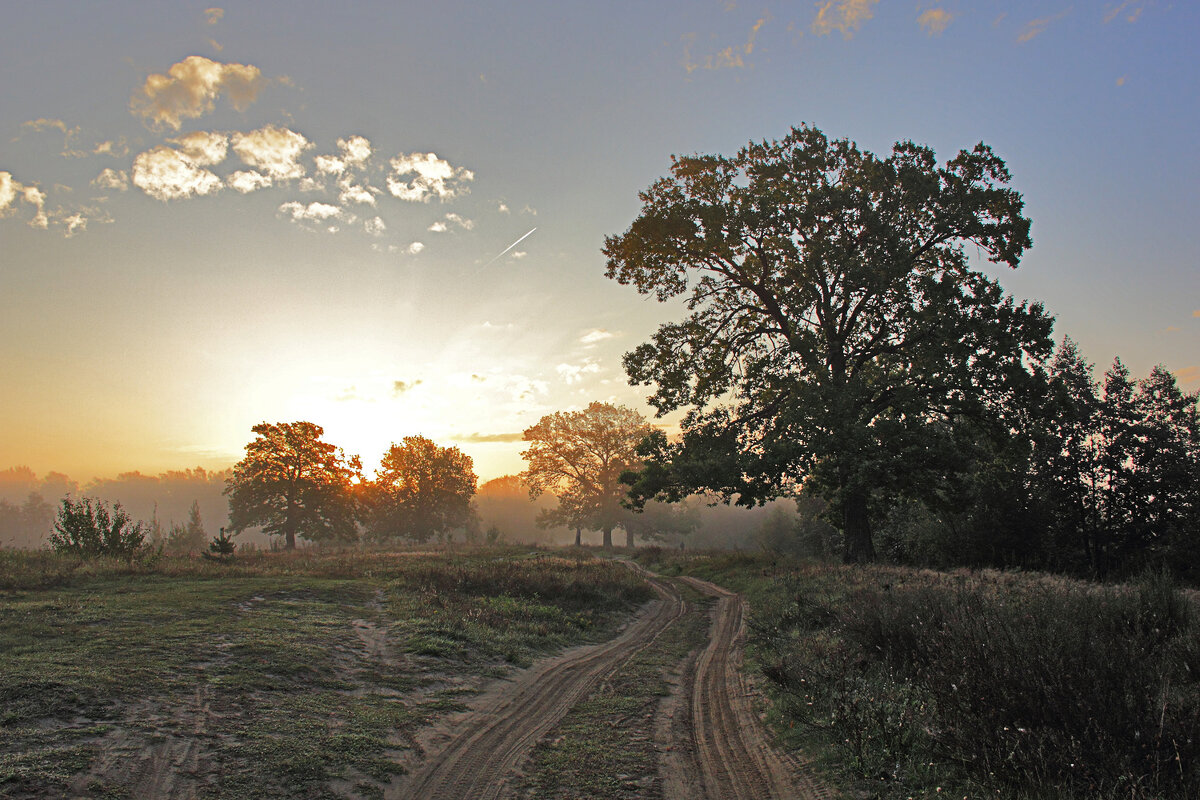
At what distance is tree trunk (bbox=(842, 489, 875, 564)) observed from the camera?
787 inches

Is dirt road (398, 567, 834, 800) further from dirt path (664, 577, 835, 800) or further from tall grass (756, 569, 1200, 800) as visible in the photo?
tall grass (756, 569, 1200, 800)

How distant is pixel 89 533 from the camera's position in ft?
62.1

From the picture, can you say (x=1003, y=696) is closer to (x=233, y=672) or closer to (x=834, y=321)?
(x=233, y=672)

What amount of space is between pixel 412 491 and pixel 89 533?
41213 millimetres

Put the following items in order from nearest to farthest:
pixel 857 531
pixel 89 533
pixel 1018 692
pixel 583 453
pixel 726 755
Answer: pixel 1018 692
pixel 726 755
pixel 89 533
pixel 857 531
pixel 583 453

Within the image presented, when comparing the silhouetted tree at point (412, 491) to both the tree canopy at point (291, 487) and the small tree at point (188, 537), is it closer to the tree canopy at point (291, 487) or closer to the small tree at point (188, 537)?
the tree canopy at point (291, 487)

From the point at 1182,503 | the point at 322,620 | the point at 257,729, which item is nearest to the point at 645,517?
the point at 1182,503

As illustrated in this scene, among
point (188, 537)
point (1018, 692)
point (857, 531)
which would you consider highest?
point (1018, 692)

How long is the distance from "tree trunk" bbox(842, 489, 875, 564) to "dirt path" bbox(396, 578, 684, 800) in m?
11.8

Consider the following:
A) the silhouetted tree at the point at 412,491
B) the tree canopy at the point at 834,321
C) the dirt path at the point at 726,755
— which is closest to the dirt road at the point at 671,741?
the dirt path at the point at 726,755

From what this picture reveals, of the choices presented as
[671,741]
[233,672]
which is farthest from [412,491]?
[671,741]

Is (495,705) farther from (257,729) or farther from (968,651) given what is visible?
(968,651)

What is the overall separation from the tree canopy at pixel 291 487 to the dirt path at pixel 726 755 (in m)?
46.4

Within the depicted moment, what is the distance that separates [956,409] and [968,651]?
1615cm
